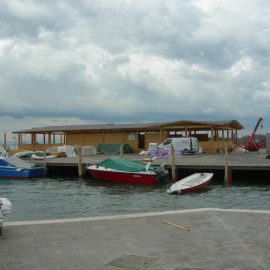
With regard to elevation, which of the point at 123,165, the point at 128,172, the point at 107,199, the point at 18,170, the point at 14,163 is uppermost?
→ the point at 123,165

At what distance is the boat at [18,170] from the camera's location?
33281 millimetres

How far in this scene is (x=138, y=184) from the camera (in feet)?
91.2

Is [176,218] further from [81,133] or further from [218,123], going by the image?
[81,133]

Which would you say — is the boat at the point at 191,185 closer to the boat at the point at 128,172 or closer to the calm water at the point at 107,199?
the calm water at the point at 107,199

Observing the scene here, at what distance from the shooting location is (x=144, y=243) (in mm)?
8023

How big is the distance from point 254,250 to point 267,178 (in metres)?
24.2

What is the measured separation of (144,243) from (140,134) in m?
43.9

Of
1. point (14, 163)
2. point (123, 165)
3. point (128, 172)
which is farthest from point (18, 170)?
point (128, 172)

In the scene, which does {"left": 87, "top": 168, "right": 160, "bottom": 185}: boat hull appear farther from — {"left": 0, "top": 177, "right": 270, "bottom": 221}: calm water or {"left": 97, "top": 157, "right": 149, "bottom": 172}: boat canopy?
{"left": 0, "top": 177, "right": 270, "bottom": 221}: calm water

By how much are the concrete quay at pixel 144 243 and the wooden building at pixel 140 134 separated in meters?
35.3

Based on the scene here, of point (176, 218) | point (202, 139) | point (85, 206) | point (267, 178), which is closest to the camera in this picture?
point (176, 218)

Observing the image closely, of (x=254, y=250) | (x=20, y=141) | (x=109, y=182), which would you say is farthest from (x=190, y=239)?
(x=20, y=141)

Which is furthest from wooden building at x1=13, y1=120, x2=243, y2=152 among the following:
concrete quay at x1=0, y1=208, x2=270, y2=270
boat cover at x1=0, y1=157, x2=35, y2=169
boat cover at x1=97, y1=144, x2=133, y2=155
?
concrete quay at x1=0, y1=208, x2=270, y2=270

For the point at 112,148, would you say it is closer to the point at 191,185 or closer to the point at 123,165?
the point at 123,165
